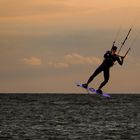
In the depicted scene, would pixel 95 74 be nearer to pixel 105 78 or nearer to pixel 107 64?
pixel 105 78

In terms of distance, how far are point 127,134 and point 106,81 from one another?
50.5m

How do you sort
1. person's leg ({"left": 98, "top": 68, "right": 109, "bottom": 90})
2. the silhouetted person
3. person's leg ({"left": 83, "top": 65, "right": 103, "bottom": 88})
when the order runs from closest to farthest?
the silhouetted person < person's leg ({"left": 83, "top": 65, "right": 103, "bottom": 88}) < person's leg ({"left": 98, "top": 68, "right": 109, "bottom": 90})

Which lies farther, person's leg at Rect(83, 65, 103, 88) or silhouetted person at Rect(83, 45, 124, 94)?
person's leg at Rect(83, 65, 103, 88)

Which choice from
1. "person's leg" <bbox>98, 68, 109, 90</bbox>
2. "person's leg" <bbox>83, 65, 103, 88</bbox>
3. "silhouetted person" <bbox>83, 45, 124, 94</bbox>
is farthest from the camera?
"person's leg" <bbox>98, 68, 109, 90</bbox>

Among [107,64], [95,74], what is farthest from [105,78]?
[107,64]

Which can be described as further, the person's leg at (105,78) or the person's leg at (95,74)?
the person's leg at (105,78)

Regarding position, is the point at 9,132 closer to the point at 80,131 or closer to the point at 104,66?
the point at 80,131

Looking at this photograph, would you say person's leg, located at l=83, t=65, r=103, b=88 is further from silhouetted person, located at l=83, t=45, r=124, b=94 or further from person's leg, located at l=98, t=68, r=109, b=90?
person's leg, located at l=98, t=68, r=109, b=90

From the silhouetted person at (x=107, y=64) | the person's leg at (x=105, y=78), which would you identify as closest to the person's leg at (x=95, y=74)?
the silhouetted person at (x=107, y=64)

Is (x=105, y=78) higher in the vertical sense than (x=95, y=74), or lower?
lower

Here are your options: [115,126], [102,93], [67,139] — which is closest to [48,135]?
[67,139]

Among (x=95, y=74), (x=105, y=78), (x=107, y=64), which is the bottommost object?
(x=105, y=78)

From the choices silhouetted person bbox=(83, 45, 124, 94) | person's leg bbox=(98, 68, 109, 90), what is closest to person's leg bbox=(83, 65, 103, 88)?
silhouetted person bbox=(83, 45, 124, 94)

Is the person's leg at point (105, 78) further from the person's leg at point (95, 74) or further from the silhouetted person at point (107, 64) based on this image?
the person's leg at point (95, 74)
